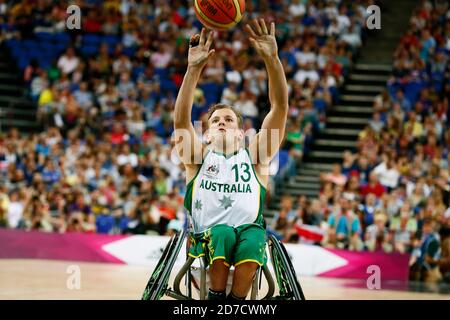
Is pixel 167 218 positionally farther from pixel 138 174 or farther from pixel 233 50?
pixel 233 50

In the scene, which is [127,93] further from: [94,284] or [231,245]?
[231,245]

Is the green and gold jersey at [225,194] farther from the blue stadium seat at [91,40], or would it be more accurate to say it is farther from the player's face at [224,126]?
the blue stadium seat at [91,40]

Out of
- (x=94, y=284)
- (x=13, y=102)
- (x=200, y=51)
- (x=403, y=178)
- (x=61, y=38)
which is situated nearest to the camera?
(x=200, y=51)

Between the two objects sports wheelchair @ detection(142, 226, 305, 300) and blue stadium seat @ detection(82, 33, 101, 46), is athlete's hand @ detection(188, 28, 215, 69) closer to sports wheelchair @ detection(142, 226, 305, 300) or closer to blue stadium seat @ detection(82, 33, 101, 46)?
sports wheelchair @ detection(142, 226, 305, 300)

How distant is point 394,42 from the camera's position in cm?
2062

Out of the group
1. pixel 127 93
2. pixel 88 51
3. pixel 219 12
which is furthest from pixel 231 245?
pixel 88 51

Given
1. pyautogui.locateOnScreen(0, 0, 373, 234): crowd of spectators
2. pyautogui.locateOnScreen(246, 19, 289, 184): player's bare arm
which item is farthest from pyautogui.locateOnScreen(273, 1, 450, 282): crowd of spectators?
pyautogui.locateOnScreen(246, 19, 289, 184): player's bare arm

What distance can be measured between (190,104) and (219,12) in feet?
3.81

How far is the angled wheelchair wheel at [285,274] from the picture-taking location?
19.3 ft

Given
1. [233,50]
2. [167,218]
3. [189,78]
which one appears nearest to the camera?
[189,78]

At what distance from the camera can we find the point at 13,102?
782 inches

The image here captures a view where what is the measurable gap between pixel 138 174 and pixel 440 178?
18.2ft
